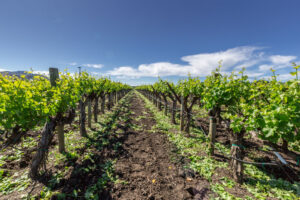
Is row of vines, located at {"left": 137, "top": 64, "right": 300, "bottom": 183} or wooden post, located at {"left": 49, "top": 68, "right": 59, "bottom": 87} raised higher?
wooden post, located at {"left": 49, "top": 68, "right": 59, "bottom": 87}

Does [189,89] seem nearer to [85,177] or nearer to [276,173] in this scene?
[276,173]

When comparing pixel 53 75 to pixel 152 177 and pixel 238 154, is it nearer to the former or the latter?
pixel 152 177

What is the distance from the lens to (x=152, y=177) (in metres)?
4.21

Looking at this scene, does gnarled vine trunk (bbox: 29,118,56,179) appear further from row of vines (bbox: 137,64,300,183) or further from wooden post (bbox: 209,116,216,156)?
wooden post (bbox: 209,116,216,156)

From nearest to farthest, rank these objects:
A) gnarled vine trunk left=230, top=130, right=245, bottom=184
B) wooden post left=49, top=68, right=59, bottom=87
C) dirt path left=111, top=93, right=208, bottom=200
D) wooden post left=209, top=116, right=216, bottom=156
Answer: dirt path left=111, top=93, right=208, bottom=200 < gnarled vine trunk left=230, top=130, right=245, bottom=184 < wooden post left=49, top=68, right=59, bottom=87 < wooden post left=209, top=116, right=216, bottom=156

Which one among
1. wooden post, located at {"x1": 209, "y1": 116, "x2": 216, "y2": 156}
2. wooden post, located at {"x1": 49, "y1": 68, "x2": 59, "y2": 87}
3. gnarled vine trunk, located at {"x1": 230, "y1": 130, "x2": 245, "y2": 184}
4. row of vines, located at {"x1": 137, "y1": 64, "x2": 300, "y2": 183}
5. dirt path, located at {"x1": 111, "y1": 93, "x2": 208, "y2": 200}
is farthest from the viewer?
wooden post, located at {"x1": 209, "y1": 116, "x2": 216, "y2": 156}

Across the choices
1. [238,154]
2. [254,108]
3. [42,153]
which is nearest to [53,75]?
[42,153]

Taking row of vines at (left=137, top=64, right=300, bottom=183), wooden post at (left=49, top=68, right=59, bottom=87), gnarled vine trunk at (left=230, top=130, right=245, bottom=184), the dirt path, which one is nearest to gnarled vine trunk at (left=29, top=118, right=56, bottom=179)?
wooden post at (left=49, top=68, right=59, bottom=87)

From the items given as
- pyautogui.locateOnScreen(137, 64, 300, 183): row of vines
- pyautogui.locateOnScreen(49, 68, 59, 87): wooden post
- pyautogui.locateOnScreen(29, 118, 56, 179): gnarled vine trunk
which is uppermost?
pyautogui.locateOnScreen(49, 68, 59, 87): wooden post

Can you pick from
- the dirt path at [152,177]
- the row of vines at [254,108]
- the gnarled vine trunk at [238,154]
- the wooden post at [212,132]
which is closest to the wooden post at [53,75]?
the dirt path at [152,177]

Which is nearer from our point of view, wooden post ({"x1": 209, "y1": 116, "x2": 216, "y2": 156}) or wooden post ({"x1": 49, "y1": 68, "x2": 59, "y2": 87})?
wooden post ({"x1": 49, "y1": 68, "x2": 59, "y2": 87})

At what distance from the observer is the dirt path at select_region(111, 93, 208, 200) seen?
11.7 ft

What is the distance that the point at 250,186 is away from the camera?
12.7 ft

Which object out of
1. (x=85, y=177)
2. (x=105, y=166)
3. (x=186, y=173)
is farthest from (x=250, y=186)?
(x=85, y=177)
